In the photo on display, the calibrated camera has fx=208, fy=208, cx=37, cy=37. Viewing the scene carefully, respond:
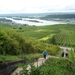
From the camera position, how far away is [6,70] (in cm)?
1502

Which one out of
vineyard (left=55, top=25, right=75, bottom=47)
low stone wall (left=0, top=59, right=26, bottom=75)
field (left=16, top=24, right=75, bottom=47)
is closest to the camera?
low stone wall (left=0, top=59, right=26, bottom=75)

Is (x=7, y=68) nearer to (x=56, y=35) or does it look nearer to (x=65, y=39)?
(x=65, y=39)

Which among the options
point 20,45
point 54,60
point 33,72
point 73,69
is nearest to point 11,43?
point 20,45

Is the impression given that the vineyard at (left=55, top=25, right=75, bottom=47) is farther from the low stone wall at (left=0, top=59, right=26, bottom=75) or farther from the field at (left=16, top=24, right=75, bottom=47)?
the low stone wall at (left=0, top=59, right=26, bottom=75)

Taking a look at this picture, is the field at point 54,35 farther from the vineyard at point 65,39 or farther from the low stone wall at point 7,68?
the low stone wall at point 7,68

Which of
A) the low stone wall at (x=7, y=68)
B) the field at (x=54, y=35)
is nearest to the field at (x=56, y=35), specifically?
the field at (x=54, y=35)

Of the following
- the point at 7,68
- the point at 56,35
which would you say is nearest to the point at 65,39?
the point at 56,35

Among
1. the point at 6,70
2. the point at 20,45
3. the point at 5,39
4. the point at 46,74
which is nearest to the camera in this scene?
the point at 46,74

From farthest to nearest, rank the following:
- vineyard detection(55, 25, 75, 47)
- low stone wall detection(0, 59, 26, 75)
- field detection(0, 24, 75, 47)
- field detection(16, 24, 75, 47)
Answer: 1. field detection(16, 24, 75, 47)
2. field detection(0, 24, 75, 47)
3. vineyard detection(55, 25, 75, 47)
4. low stone wall detection(0, 59, 26, 75)

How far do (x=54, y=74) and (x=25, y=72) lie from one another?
1364 mm

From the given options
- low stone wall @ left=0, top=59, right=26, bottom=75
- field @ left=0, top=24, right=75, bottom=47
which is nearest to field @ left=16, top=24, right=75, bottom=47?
field @ left=0, top=24, right=75, bottom=47

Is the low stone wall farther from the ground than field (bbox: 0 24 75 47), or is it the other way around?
the low stone wall

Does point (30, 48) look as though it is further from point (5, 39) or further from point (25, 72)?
point (25, 72)

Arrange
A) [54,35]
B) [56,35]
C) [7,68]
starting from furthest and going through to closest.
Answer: [56,35], [54,35], [7,68]
